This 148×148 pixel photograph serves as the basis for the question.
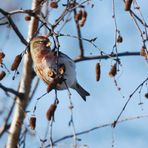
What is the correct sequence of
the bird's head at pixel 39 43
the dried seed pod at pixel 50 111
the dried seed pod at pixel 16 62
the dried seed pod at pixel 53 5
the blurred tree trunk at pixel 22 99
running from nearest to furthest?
1. the dried seed pod at pixel 50 111
2. the dried seed pod at pixel 16 62
3. the bird's head at pixel 39 43
4. the dried seed pod at pixel 53 5
5. the blurred tree trunk at pixel 22 99

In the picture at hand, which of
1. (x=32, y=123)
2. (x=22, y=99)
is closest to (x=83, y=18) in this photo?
(x=32, y=123)

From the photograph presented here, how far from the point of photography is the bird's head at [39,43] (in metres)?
2.32

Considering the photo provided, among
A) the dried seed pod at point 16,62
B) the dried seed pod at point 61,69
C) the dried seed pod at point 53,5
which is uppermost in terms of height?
the dried seed pod at point 53,5

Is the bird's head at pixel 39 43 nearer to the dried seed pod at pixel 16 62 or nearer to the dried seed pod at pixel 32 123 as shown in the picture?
the dried seed pod at pixel 16 62

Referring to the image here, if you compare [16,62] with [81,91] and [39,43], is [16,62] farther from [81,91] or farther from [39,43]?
[81,91]

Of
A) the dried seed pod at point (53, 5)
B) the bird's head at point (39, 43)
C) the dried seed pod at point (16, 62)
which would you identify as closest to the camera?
the dried seed pod at point (16, 62)

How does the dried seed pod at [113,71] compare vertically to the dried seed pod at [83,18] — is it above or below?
below

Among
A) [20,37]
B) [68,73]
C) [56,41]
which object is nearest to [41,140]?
[56,41]

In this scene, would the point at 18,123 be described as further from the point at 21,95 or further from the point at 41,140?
the point at 41,140

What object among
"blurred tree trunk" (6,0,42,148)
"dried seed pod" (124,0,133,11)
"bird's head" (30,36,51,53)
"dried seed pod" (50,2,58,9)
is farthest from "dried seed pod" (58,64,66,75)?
"blurred tree trunk" (6,0,42,148)

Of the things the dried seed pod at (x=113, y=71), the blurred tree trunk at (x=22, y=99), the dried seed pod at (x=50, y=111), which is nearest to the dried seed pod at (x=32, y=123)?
the dried seed pod at (x=50, y=111)

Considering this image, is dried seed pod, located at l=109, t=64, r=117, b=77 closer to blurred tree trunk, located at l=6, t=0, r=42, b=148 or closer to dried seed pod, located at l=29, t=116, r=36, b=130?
dried seed pod, located at l=29, t=116, r=36, b=130

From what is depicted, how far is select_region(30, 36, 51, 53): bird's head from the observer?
232 centimetres

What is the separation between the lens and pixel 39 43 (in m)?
2.55
